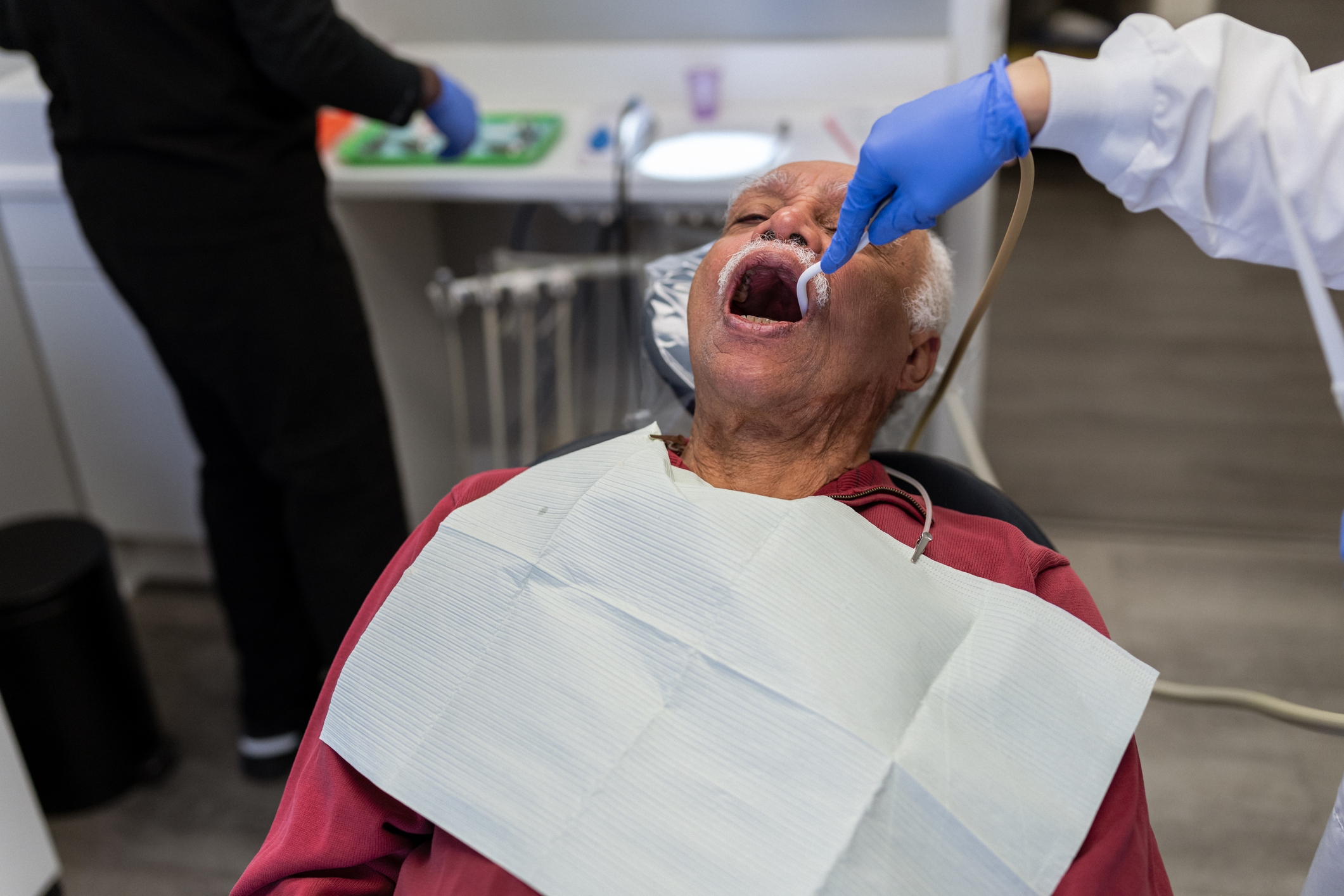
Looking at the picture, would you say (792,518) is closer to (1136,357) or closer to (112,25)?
(112,25)

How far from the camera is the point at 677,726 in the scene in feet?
2.87

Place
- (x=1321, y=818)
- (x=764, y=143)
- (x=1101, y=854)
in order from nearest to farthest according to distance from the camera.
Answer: (x=1101, y=854) < (x=1321, y=818) < (x=764, y=143)

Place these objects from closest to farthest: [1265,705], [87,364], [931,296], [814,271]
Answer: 1. [814,271]
2. [931,296]
3. [1265,705]
4. [87,364]

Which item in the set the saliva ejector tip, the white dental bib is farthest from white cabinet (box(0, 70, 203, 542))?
the saliva ejector tip

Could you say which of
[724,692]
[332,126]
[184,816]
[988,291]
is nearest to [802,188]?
[988,291]

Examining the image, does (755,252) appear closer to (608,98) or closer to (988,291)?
(988,291)

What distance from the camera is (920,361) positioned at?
1.20 meters

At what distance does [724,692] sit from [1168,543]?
5.76 feet

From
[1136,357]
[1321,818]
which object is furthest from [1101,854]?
[1136,357]

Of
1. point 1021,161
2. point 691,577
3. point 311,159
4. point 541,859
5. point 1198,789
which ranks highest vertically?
point 1021,161

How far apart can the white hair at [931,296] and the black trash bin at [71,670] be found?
135cm

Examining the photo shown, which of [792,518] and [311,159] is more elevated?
[311,159]

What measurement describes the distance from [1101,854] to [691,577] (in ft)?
1.25

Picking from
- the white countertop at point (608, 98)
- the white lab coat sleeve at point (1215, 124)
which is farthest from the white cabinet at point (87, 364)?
the white lab coat sleeve at point (1215, 124)
